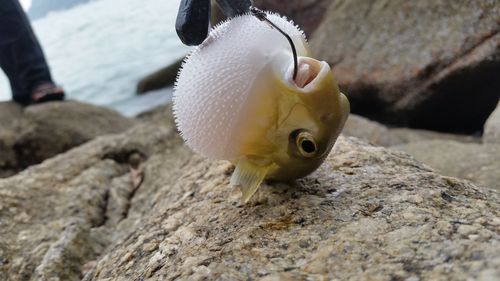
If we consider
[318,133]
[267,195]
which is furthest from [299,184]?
[318,133]

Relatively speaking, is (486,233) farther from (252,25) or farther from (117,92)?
(117,92)

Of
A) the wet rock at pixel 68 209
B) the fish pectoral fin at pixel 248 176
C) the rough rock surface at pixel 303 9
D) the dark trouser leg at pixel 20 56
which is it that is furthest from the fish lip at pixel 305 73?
the rough rock surface at pixel 303 9

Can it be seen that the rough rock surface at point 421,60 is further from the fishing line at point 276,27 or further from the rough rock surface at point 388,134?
the fishing line at point 276,27

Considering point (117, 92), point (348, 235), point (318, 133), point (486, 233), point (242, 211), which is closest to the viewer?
point (486, 233)

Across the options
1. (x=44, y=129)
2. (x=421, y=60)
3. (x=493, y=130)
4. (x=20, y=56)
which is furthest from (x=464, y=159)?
(x=20, y=56)

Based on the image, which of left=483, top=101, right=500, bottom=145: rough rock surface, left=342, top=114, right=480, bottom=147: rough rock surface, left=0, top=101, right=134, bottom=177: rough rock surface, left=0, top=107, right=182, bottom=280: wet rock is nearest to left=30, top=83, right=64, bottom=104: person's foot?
left=0, top=101, right=134, bottom=177: rough rock surface

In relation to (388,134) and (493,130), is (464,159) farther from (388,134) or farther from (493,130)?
(388,134)

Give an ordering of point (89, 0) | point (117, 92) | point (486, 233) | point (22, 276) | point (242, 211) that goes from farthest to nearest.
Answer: point (89, 0) < point (117, 92) < point (22, 276) < point (242, 211) < point (486, 233)

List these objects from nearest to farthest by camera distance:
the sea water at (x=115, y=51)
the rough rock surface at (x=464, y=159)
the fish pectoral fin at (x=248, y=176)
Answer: the fish pectoral fin at (x=248, y=176), the rough rock surface at (x=464, y=159), the sea water at (x=115, y=51)
